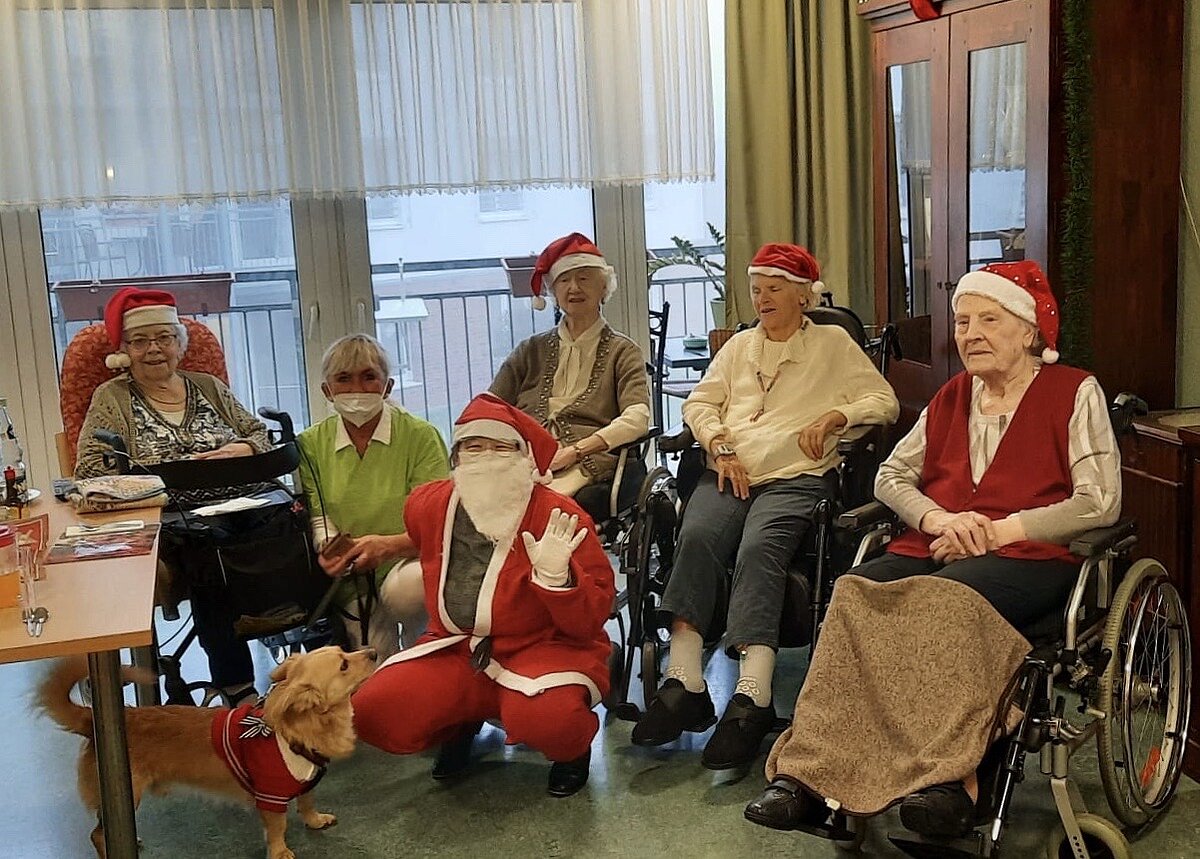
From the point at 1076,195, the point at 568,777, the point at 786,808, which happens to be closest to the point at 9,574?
the point at 568,777

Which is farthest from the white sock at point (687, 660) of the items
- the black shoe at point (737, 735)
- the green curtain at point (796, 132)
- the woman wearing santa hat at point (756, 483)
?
the green curtain at point (796, 132)

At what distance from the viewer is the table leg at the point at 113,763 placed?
218cm

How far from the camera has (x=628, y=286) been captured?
472 centimetres

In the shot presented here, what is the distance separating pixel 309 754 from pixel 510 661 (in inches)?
20.2

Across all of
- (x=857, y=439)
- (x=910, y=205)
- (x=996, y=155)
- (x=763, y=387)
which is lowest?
(x=857, y=439)

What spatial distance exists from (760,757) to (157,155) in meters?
2.55

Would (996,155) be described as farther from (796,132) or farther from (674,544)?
(674,544)

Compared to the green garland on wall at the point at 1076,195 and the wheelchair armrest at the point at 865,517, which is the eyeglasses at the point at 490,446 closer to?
the wheelchair armrest at the point at 865,517

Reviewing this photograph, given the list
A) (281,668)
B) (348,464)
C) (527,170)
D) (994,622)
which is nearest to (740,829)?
(994,622)

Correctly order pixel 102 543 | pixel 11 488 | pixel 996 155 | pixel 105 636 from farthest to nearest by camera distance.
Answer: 1. pixel 996 155
2. pixel 11 488
3. pixel 102 543
4. pixel 105 636

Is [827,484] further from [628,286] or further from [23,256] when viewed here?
[23,256]

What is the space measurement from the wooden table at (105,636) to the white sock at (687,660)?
118 centimetres

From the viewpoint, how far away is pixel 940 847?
99.7 inches

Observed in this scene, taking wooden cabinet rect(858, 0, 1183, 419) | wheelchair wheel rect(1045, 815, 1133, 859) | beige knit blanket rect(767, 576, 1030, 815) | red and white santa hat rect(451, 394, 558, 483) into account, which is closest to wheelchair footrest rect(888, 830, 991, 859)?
wheelchair wheel rect(1045, 815, 1133, 859)
